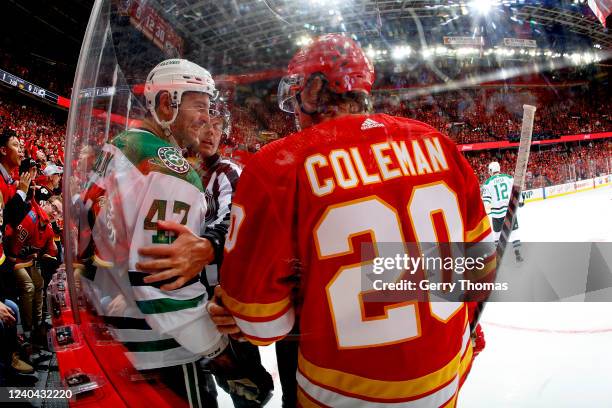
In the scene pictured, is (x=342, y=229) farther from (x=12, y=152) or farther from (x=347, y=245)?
(x=12, y=152)

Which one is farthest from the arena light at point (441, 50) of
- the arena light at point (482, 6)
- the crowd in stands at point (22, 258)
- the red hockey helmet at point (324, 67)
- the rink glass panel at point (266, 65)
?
the crowd in stands at point (22, 258)

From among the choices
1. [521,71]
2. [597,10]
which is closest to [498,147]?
[521,71]

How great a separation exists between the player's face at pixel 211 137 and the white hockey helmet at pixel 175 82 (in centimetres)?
4

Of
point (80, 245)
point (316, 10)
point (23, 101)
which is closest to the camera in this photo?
point (316, 10)

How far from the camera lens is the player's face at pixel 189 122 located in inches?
25.6

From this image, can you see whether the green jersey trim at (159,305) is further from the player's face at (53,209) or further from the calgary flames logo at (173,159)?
the player's face at (53,209)

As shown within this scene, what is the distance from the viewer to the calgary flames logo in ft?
2.09

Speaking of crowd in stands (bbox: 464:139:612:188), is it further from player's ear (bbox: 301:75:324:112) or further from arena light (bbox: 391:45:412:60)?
player's ear (bbox: 301:75:324:112)

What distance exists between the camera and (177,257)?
0.65 metres

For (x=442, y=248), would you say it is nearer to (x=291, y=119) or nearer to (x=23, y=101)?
(x=291, y=119)

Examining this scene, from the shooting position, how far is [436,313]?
687mm

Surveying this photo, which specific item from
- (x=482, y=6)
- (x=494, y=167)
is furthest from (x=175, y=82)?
(x=494, y=167)

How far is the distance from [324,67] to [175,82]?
0.78ft

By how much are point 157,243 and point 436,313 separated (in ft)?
1.56
